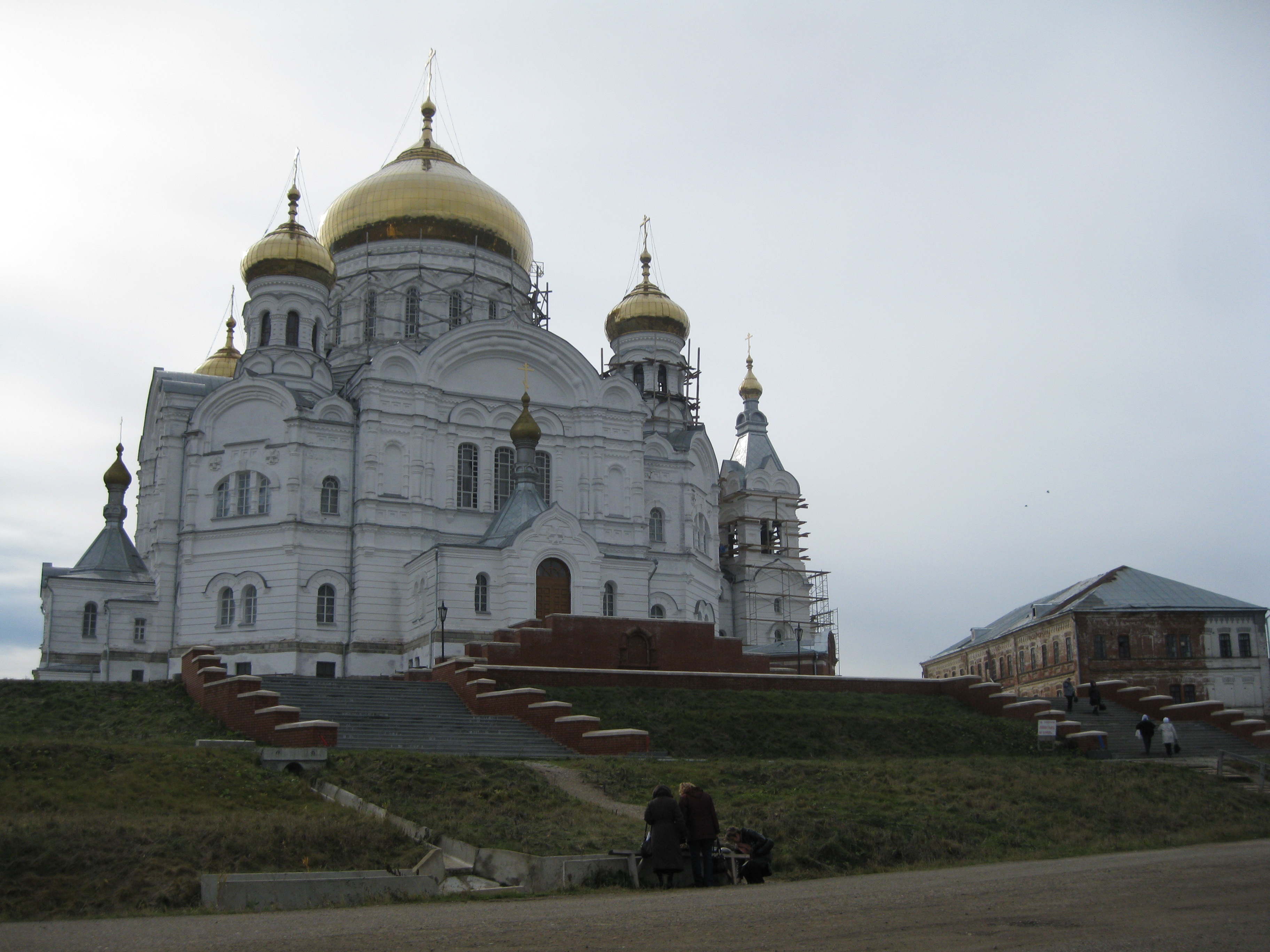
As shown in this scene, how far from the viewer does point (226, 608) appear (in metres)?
37.1

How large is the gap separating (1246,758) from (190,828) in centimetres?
1851

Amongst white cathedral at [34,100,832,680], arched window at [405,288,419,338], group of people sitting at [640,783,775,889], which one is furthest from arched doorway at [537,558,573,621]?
group of people sitting at [640,783,775,889]

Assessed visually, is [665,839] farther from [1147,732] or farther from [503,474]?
[503,474]

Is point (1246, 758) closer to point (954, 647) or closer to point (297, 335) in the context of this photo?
point (297, 335)

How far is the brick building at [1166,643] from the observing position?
4494cm

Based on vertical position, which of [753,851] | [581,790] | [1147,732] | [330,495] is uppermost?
[330,495]

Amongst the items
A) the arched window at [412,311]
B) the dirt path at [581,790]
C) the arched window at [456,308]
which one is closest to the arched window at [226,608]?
the arched window at [412,311]

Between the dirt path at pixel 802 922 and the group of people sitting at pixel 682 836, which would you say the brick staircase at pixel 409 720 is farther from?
the dirt path at pixel 802 922

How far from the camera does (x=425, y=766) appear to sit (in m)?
17.9

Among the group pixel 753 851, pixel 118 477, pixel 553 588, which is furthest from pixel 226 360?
pixel 753 851

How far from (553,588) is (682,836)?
23202mm

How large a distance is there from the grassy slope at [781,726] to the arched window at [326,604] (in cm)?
1176

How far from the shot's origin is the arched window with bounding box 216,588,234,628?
36.9 meters

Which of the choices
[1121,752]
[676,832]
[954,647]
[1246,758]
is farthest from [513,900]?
[954,647]
